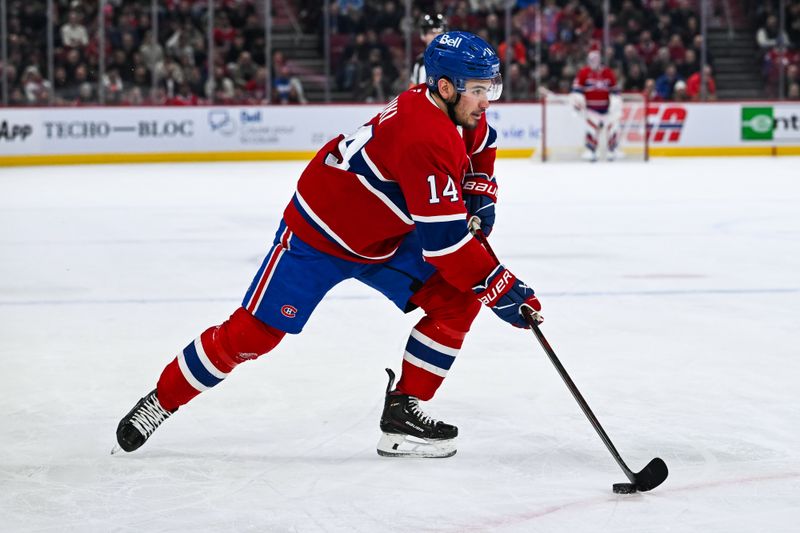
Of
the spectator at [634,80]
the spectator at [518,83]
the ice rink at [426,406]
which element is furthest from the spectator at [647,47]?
the ice rink at [426,406]

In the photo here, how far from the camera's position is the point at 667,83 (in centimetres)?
1528

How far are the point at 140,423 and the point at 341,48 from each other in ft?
40.1

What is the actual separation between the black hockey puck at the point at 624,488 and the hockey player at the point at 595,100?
1172 centimetres

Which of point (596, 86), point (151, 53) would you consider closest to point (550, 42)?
point (596, 86)

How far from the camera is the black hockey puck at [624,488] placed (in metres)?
2.64

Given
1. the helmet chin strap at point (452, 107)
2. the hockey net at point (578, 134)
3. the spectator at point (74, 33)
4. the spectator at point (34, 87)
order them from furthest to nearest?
the hockey net at point (578, 134)
the spectator at point (74, 33)
the spectator at point (34, 87)
the helmet chin strap at point (452, 107)

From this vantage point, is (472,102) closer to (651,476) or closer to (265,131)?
(651,476)

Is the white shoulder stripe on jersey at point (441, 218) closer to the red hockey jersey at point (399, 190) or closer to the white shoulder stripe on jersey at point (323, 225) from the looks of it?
the red hockey jersey at point (399, 190)

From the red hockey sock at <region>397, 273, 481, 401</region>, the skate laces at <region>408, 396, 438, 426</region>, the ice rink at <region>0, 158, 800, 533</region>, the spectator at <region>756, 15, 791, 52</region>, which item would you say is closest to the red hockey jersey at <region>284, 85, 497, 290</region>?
the red hockey sock at <region>397, 273, 481, 401</region>

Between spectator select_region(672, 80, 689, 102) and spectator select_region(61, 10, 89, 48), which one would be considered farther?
spectator select_region(672, 80, 689, 102)

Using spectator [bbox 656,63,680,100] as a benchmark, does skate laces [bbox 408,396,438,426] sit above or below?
below

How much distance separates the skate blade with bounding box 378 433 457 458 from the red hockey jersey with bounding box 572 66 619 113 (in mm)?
11504

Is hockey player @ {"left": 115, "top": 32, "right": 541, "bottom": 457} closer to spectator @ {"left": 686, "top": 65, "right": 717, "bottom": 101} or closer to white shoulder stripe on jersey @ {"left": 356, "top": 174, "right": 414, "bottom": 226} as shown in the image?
white shoulder stripe on jersey @ {"left": 356, "top": 174, "right": 414, "bottom": 226}

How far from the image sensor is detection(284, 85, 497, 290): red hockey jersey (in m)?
2.66
